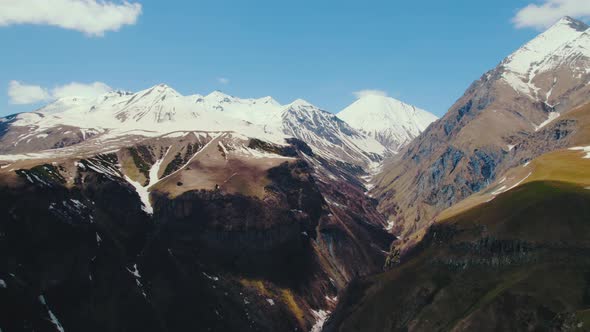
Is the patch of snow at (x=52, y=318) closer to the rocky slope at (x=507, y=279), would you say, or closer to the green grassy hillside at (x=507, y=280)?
the green grassy hillside at (x=507, y=280)

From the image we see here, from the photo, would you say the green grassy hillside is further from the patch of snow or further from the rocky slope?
the patch of snow

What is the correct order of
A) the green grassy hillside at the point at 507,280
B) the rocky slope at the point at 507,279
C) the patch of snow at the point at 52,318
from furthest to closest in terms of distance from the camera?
the patch of snow at the point at 52,318
the rocky slope at the point at 507,279
the green grassy hillside at the point at 507,280

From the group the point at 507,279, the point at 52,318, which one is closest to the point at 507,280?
the point at 507,279

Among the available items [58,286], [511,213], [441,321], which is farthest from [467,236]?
[58,286]

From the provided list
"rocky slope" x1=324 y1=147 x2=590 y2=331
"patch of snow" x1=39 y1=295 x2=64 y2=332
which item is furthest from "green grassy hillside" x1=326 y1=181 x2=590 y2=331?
"patch of snow" x1=39 y1=295 x2=64 y2=332

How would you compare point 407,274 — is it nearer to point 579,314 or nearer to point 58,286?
point 579,314

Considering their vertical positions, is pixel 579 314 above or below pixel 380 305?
below

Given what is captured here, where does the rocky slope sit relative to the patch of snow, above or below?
below

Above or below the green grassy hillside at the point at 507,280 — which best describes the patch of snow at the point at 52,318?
above

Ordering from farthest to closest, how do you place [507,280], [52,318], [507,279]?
[52,318]
[507,279]
[507,280]

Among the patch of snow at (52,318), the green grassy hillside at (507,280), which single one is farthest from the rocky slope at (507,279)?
the patch of snow at (52,318)

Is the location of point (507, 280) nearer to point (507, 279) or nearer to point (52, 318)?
point (507, 279)
